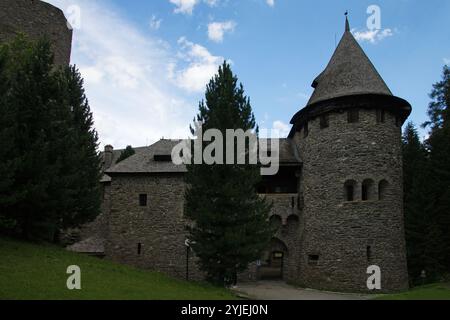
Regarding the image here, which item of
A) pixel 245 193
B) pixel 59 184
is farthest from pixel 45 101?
pixel 245 193

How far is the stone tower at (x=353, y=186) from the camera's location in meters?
20.5

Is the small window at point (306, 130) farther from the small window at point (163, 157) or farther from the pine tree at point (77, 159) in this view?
the pine tree at point (77, 159)

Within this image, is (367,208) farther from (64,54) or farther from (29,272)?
(64,54)

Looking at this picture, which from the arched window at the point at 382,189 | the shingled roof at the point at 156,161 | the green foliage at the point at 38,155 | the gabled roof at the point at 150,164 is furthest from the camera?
the gabled roof at the point at 150,164

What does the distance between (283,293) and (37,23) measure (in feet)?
82.1

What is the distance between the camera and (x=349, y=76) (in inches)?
899

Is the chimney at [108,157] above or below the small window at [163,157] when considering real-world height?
above

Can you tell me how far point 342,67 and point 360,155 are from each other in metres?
5.94

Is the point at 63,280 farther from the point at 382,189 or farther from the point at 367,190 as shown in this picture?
the point at 382,189

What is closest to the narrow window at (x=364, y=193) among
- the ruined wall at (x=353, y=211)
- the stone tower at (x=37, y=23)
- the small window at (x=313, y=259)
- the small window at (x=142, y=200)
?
the ruined wall at (x=353, y=211)

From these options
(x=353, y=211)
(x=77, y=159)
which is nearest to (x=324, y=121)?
(x=353, y=211)

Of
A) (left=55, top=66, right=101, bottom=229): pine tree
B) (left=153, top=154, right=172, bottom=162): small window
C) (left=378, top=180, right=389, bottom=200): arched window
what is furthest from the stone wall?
(left=378, top=180, right=389, bottom=200): arched window

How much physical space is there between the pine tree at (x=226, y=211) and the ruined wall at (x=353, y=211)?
19.8ft

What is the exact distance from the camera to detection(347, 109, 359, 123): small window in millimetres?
21906
